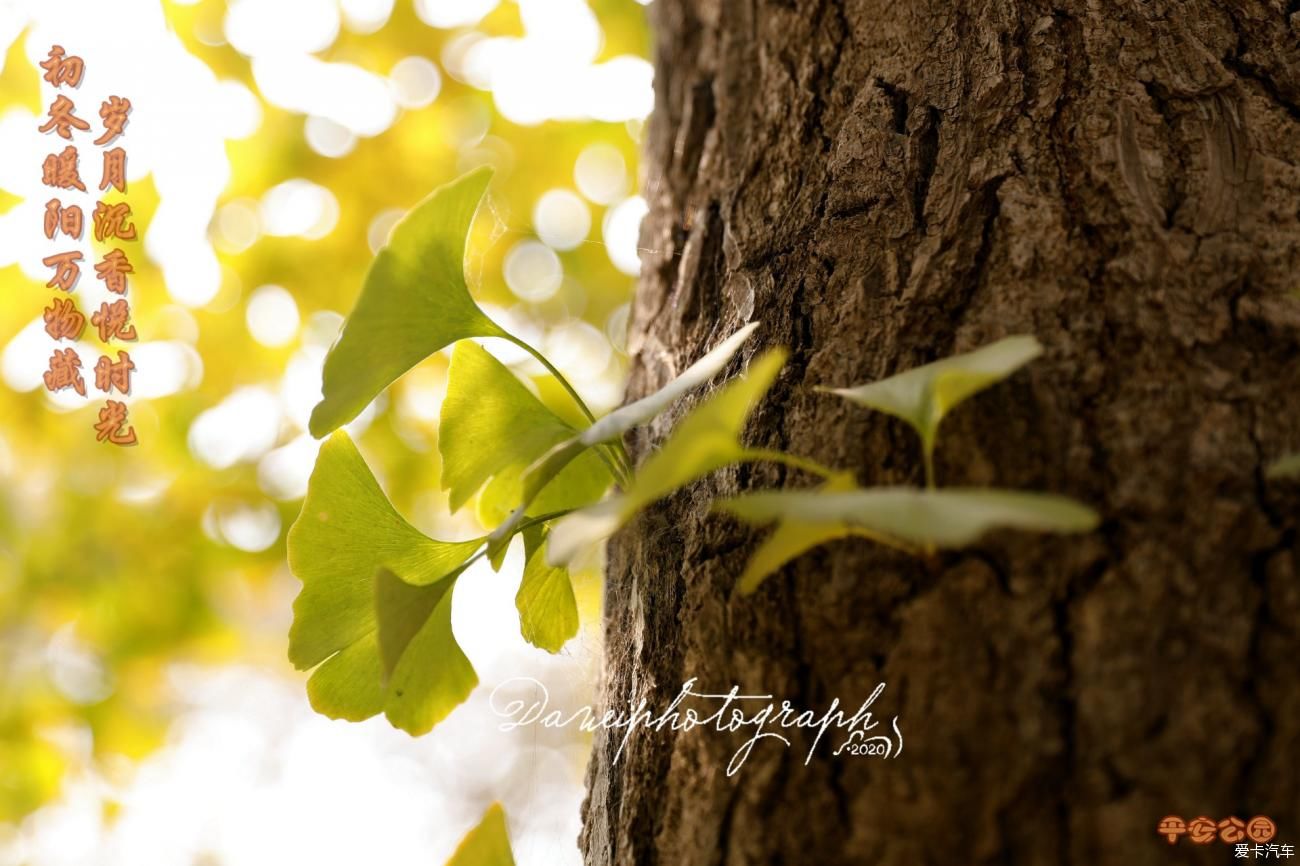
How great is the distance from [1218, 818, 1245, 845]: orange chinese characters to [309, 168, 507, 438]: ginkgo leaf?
0.45 metres

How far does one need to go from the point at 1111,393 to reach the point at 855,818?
0.23 meters

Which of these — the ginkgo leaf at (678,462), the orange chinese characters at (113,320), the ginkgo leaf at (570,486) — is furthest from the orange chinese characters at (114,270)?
the ginkgo leaf at (678,462)

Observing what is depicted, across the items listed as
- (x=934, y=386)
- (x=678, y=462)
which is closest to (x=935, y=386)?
(x=934, y=386)

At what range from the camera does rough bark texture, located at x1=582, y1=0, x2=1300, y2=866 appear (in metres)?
0.39

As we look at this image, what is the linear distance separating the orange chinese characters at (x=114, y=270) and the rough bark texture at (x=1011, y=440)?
113 centimetres

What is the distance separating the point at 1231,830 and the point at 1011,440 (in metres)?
0.18

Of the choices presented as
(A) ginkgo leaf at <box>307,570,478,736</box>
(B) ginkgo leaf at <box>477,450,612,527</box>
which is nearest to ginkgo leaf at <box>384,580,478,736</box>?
(A) ginkgo leaf at <box>307,570,478,736</box>

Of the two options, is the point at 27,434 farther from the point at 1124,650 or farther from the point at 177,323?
the point at 1124,650

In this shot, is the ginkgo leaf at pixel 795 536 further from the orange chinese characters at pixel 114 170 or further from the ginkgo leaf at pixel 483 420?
the orange chinese characters at pixel 114 170

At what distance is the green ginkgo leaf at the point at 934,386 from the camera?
15.5 inches

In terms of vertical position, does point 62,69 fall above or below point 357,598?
above

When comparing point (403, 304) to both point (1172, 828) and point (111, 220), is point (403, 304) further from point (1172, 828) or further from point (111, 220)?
point (111, 220)

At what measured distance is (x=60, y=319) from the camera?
1.49 m

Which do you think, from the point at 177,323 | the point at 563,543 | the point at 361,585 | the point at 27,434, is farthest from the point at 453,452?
the point at 27,434
